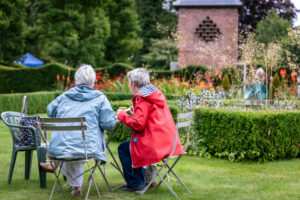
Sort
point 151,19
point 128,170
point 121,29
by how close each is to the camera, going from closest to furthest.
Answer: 1. point 128,170
2. point 121,29
3. point 151,19

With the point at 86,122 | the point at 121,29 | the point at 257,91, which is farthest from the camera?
the point at 121,29

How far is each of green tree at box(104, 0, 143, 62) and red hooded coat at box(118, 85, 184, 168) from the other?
22534mm

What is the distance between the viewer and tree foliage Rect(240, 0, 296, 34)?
30484 mm

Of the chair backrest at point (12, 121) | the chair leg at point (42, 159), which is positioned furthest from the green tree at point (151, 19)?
the chair leg at point (42, 159)

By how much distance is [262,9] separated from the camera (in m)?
31.2

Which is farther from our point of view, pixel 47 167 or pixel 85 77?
pixel 47 167

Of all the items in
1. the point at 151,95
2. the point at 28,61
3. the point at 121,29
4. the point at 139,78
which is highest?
the point at 121,29

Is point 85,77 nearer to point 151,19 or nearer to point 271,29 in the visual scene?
point 271,29

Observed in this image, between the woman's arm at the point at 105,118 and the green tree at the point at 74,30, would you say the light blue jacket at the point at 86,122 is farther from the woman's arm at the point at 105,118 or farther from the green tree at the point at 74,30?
the green tree at the point at 74,30

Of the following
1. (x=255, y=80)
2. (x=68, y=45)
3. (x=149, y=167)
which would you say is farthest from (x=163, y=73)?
(x=149, y=167)

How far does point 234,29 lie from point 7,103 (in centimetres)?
1486

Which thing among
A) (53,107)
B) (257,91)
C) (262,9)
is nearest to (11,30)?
(262,9)

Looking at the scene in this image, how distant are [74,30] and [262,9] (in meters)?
15.1

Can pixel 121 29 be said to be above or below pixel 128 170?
above
